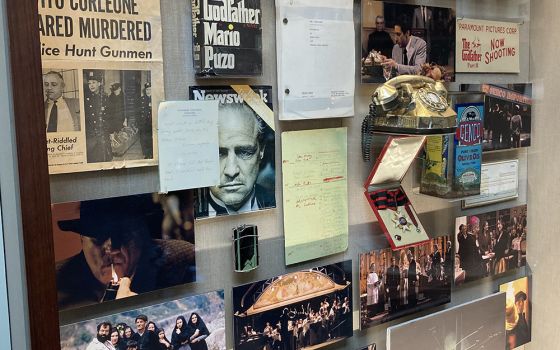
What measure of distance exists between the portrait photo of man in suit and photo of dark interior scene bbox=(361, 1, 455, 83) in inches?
23.9

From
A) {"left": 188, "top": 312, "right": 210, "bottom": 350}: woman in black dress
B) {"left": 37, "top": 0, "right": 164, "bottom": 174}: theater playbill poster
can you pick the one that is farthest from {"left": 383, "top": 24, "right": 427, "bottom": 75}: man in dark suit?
{"left": 188, "top": 312, "right": 210, "bottom": 350}: woman in black dress

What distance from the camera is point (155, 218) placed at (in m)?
0.95

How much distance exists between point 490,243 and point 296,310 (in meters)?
0.65

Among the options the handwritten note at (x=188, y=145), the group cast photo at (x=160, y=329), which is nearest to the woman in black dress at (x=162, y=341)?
the group cast photo at (x=160, y=329)

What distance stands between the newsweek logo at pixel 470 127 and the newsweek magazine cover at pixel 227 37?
0.54 metres

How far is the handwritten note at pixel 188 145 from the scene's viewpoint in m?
0.95

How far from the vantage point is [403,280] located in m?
1.33

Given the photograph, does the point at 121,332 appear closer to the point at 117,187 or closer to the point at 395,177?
the point at 117,187

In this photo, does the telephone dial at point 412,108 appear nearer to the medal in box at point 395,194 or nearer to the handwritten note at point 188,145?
the medal in box at point 395,194

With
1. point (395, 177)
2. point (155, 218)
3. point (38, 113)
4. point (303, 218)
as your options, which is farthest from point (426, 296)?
point (38, 113)

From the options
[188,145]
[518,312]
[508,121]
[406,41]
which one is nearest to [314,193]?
[188,145]

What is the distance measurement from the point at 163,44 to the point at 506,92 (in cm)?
95

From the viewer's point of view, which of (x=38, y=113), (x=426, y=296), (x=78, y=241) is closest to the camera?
(x=38, y=113)

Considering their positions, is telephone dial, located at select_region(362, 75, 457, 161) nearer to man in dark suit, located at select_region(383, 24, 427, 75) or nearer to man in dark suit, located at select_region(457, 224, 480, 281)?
man in dark suit, located at select_region(383, 24, 427, 75)
